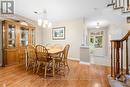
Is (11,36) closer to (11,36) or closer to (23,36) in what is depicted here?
(11,36)

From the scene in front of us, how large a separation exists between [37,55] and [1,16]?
2418 millimetres

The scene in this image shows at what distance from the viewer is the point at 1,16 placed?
4.63 m

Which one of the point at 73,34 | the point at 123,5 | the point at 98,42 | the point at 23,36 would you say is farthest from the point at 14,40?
the point at 98,42

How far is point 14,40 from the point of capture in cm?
481

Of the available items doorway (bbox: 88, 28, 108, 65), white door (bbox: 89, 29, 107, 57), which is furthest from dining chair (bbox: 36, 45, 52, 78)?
white door (bbox: 89, 29, 107, 57)

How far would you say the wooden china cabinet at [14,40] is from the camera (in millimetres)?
4438

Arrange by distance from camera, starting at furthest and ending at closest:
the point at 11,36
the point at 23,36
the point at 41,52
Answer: the point at 23,36 → the point at 11,36 → the point at 41,52

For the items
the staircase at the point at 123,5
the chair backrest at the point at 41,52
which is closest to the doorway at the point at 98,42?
the staircase at the point at 123,5

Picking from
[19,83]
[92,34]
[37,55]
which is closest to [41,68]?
[37,55]

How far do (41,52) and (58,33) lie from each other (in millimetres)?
3530

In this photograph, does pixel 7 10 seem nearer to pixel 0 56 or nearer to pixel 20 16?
pixel 20 16

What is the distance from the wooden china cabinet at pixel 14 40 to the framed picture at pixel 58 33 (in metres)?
1.83

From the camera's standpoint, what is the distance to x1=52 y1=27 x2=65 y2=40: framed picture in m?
6.71

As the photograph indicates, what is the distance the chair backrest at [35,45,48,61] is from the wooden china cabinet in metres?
1.64
